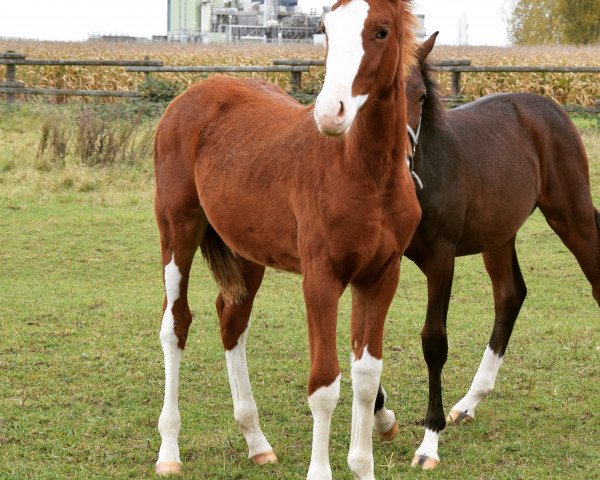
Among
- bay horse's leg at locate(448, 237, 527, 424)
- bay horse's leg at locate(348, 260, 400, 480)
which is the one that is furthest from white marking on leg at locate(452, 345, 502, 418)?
bay horse's leg at locate(348, 260, 400, 480)

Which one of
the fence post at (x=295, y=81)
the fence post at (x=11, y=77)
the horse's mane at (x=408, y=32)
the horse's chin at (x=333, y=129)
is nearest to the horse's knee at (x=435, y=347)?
the horse's mane at (x=408, y=32)

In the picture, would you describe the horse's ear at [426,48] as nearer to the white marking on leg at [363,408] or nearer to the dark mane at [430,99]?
the dark mane at [430,99]

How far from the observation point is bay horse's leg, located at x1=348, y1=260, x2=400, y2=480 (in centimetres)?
390

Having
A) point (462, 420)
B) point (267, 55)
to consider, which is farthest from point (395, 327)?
point (267, 55)

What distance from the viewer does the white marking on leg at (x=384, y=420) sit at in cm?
484

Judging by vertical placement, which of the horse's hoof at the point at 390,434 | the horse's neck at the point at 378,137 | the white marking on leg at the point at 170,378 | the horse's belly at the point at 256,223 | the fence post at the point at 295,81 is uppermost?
the horse's neck at the point at 378,137

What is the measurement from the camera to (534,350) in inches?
264

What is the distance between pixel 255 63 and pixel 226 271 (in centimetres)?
2193

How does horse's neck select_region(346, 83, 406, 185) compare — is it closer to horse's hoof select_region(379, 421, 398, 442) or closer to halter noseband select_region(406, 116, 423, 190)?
halter noseband select_region(406, 116, 423, 190)

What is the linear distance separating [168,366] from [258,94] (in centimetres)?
151

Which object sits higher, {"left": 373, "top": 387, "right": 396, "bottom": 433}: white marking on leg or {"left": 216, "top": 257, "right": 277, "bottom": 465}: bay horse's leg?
{"left": 216, "top": 257, "right": 277, "bottom": 465}: bay horse's leg

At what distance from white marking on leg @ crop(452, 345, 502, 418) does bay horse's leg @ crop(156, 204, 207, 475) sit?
177 cm

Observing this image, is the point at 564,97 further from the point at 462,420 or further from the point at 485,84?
the point at 462,420

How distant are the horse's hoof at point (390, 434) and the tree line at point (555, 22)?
42706 mm
